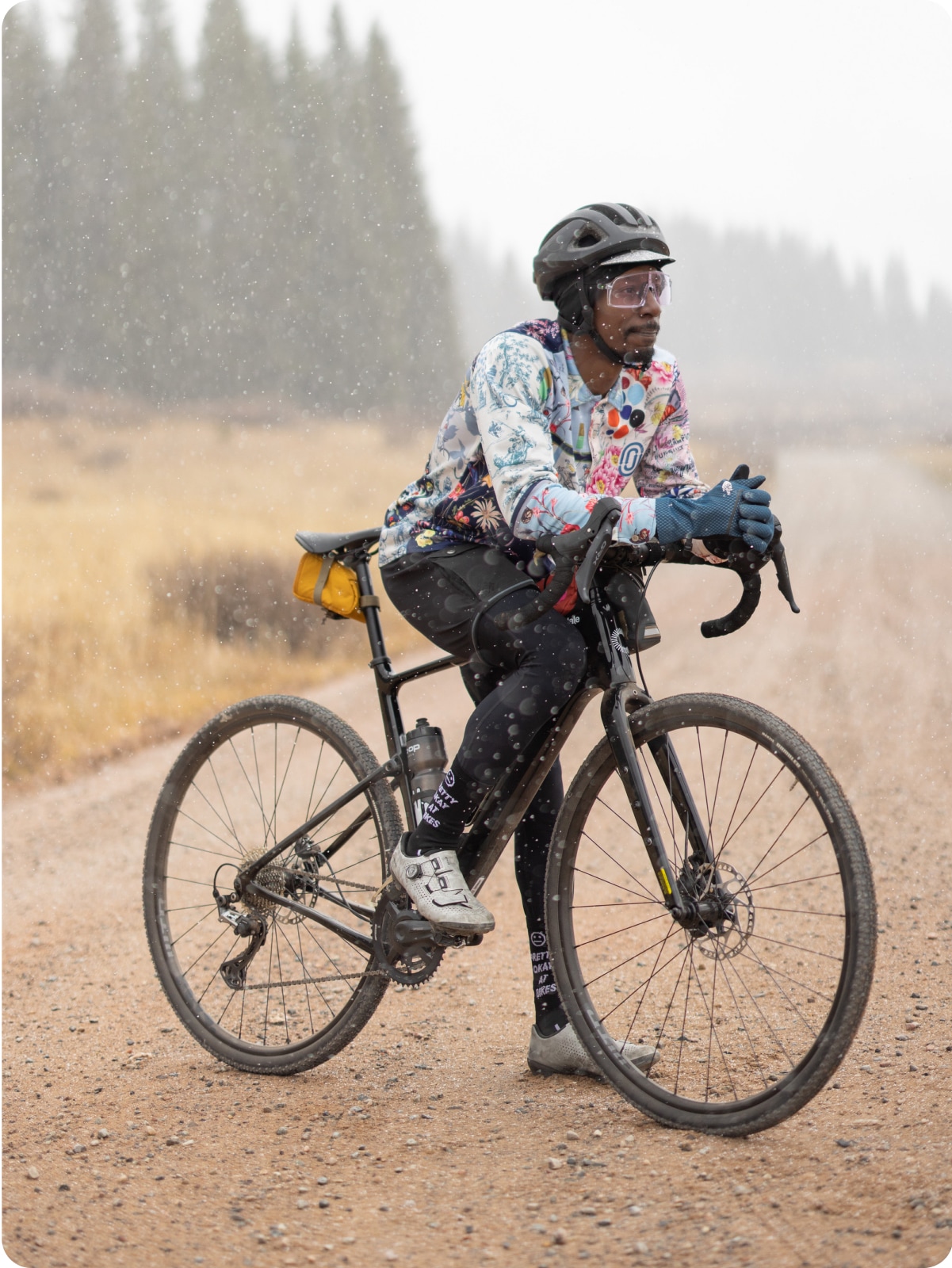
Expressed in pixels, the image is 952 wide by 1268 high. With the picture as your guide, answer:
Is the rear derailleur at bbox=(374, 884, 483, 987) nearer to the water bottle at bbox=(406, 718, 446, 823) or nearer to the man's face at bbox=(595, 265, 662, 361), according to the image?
the water bottle at bbox=(406, 718, 446, 823)

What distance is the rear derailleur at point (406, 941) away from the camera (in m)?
3.10

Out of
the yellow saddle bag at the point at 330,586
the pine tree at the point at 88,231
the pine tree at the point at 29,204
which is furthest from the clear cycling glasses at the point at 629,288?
the pine tree at the point at 88,231

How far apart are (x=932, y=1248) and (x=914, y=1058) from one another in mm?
1207

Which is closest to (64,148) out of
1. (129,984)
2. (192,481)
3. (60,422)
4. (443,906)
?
(60,422)

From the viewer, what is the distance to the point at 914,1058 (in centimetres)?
352

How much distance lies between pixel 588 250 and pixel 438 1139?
2.20 meters

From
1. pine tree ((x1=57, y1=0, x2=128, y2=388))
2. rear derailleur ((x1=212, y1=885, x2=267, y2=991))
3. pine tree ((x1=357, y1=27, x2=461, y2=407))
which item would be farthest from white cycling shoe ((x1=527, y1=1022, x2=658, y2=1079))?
pine tree ((x1=57, y1=0, x2=128, y2=388))

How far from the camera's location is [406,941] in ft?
10.2

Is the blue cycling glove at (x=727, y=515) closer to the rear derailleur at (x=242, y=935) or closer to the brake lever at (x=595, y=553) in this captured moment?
the brake lever at (x=595, y=553)

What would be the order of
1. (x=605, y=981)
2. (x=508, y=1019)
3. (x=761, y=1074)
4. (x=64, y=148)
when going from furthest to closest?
(x=64, y=148), (x=605, y=981), (x=508, y=1019), (x=761, y=1074)

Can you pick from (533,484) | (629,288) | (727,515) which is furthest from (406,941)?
(629,288)

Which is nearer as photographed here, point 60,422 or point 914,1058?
point 914,1058

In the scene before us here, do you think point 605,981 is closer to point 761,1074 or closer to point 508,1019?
point 508,1019

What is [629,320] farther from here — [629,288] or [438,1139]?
[438,1139]
